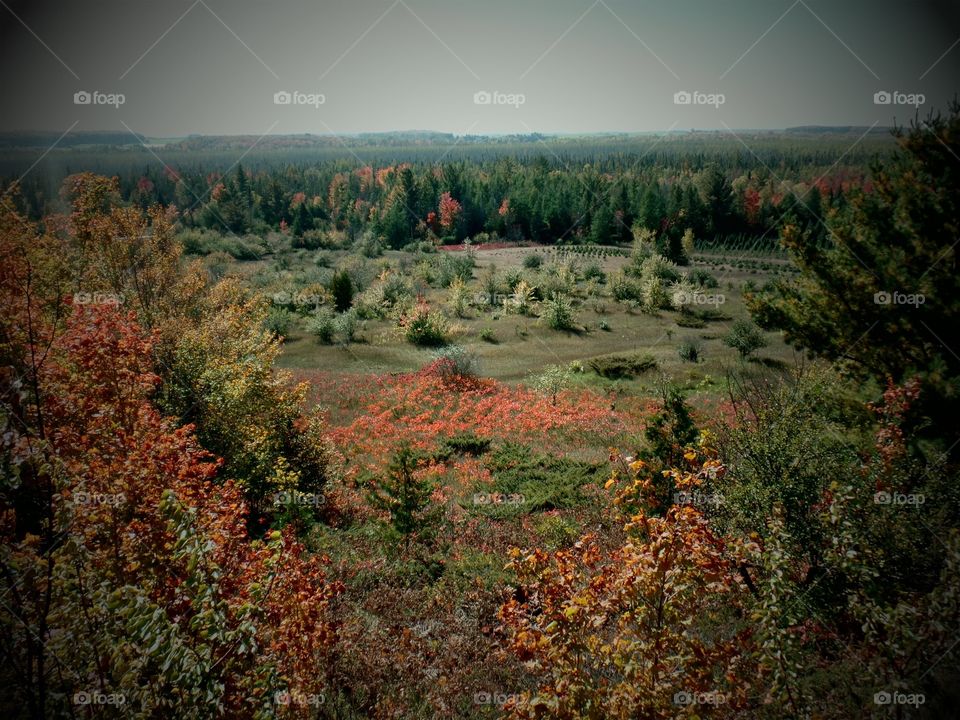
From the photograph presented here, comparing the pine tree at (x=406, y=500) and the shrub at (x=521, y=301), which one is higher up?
the shrub at (x=521, y=301)

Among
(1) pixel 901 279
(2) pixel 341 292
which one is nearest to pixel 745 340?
(1) pixel 901 279

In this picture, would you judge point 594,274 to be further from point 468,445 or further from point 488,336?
point 468,445

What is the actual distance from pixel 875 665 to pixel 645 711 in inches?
121

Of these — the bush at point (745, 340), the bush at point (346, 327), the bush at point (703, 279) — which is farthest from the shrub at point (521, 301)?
the bush at point (703, 279)

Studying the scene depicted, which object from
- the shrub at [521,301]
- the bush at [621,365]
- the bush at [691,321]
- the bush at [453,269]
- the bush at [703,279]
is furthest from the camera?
the bush at [453,269]

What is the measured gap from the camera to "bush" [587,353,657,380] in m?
30.9

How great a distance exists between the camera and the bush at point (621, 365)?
3089cm

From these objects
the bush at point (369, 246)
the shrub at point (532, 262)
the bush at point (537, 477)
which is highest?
the bush at point (369, 246)

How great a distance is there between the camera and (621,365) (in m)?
31.4

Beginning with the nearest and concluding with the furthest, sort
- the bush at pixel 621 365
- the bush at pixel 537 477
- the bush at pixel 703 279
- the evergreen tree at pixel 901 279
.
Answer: the evergreen tree at pixel 901 279 < the bush at pixel 537 477 < the bush at pixel 621 365 < the bush at pixel 703 279

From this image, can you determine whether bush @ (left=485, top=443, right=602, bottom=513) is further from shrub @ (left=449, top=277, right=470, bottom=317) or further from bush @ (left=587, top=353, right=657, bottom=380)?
shrub @ (left=449, top=277, right=470, bottom=317)

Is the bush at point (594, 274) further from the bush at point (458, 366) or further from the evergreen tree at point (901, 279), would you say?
the evergreen tree at point (901, 279)

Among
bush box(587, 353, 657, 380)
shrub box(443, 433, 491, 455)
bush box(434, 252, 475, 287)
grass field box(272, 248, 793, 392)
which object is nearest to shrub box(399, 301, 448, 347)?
grass field box(272, 248, 793, 392)

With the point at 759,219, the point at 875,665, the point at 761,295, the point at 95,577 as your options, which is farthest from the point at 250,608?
the point at 759,219
